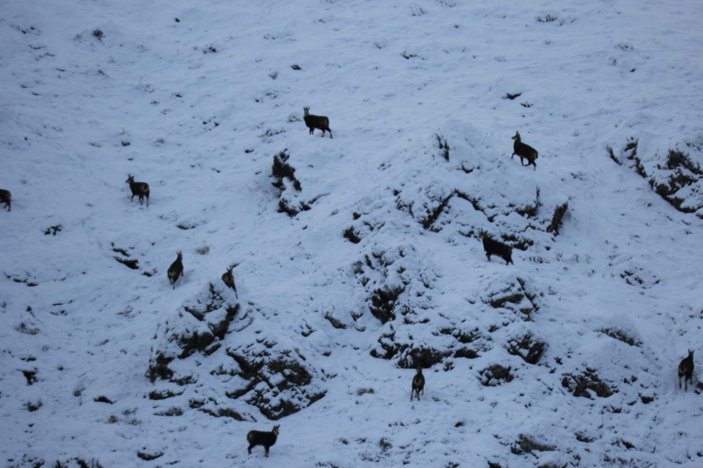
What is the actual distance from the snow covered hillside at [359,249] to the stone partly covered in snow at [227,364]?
2.5 inches

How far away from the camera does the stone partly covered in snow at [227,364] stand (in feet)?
49.4

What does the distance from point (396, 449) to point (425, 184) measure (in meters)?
9.38

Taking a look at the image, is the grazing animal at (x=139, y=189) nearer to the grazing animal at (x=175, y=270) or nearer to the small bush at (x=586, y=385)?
the grazing animal at (x=175, y=270)

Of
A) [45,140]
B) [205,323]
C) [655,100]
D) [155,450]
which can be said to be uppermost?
[655,100]

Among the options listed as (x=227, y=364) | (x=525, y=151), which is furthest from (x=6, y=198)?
(x=525, y=151)

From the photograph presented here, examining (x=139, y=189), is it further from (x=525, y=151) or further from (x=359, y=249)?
(x=525, y=151)

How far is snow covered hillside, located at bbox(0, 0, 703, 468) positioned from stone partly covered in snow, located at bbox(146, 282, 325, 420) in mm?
64

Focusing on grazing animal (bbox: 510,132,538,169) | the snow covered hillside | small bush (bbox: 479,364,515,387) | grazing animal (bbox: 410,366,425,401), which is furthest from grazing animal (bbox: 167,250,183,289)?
grazing animal (bbox: 510,132,538,169)

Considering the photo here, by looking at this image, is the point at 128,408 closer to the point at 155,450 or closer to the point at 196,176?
the point at 155,450

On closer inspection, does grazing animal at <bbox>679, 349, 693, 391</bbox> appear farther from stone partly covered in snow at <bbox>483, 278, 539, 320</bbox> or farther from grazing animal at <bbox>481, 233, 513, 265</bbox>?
grazing animal at <bbox>481, 233, 513, 265</bbox>

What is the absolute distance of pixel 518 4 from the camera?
3525 cm

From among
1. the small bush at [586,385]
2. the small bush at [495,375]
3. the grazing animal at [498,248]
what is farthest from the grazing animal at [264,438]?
the grazing animal at [498,248]

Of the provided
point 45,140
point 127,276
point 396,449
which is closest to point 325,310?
point 396,449

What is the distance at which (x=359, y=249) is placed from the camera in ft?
62.1
